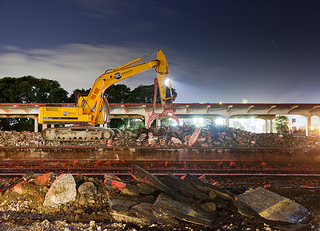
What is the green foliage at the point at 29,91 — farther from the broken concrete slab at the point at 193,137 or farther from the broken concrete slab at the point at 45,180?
the broken concrete slab at the point at 45,180

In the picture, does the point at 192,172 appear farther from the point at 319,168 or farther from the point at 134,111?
the point at 134,111

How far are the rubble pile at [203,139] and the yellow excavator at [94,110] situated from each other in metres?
1.15

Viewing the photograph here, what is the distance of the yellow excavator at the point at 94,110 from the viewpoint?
1311cm

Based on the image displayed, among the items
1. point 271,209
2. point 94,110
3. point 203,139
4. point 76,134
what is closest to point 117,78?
point 94,110

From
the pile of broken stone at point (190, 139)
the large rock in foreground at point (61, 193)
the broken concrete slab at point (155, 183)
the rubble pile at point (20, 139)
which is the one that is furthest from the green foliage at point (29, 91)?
the broken concrete slab at point (155, 183)

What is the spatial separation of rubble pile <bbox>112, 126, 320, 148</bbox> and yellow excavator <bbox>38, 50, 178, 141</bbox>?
1147 millimetres

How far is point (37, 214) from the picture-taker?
16.0 ft

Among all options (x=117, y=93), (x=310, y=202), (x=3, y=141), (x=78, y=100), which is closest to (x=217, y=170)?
(x=310, y=202)

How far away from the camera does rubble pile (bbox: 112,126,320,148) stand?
13.2 m

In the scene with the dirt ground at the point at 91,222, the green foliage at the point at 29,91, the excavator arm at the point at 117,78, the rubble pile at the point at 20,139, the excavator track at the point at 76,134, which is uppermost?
the green foliage at the point at 29,91

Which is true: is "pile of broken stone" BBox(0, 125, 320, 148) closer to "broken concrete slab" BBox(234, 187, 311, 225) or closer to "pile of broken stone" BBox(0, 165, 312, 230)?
"pile of broken stone" BBox(0, 165, 312, 230)

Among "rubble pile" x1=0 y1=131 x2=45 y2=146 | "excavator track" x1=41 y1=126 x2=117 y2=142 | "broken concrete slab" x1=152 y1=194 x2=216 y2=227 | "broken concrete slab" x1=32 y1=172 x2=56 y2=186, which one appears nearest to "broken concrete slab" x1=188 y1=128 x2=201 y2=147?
"excavator track" x1=41 y1=126 x2=117 y2=142

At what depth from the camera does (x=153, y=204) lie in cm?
452

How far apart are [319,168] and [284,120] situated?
44.7 meters
